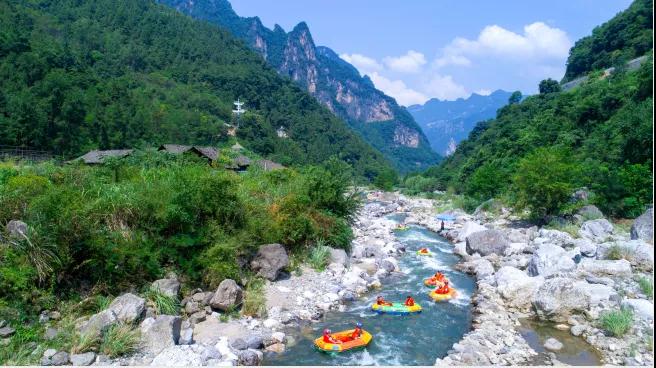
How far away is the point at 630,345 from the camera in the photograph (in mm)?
10336

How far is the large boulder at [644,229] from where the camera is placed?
18.8 metres

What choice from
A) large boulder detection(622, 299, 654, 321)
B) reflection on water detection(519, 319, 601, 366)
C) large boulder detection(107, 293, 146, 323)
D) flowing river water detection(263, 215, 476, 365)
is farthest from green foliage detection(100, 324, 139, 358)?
large boulder detection(622, 299, 654, 321)

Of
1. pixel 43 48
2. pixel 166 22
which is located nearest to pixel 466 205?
pixel 43 48

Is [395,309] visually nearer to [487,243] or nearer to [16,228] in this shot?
[487,243]

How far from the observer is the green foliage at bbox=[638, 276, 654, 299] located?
13.3 meters

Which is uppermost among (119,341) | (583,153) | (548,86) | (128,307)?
(548,86)

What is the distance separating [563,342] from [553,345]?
1.62 feet

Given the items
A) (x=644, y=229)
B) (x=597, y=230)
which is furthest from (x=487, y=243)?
(x=644, y=229)

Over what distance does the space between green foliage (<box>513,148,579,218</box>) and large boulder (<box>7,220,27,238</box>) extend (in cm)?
2389

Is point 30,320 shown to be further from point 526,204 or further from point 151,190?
point 526,204

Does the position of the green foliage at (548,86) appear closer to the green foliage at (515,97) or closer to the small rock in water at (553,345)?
the green foliage at (515,97)

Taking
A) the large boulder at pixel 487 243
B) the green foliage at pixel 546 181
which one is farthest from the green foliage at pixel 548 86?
the large boulder at pixel 487 243

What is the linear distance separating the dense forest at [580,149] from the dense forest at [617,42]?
21 cm

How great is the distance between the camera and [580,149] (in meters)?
37.3
